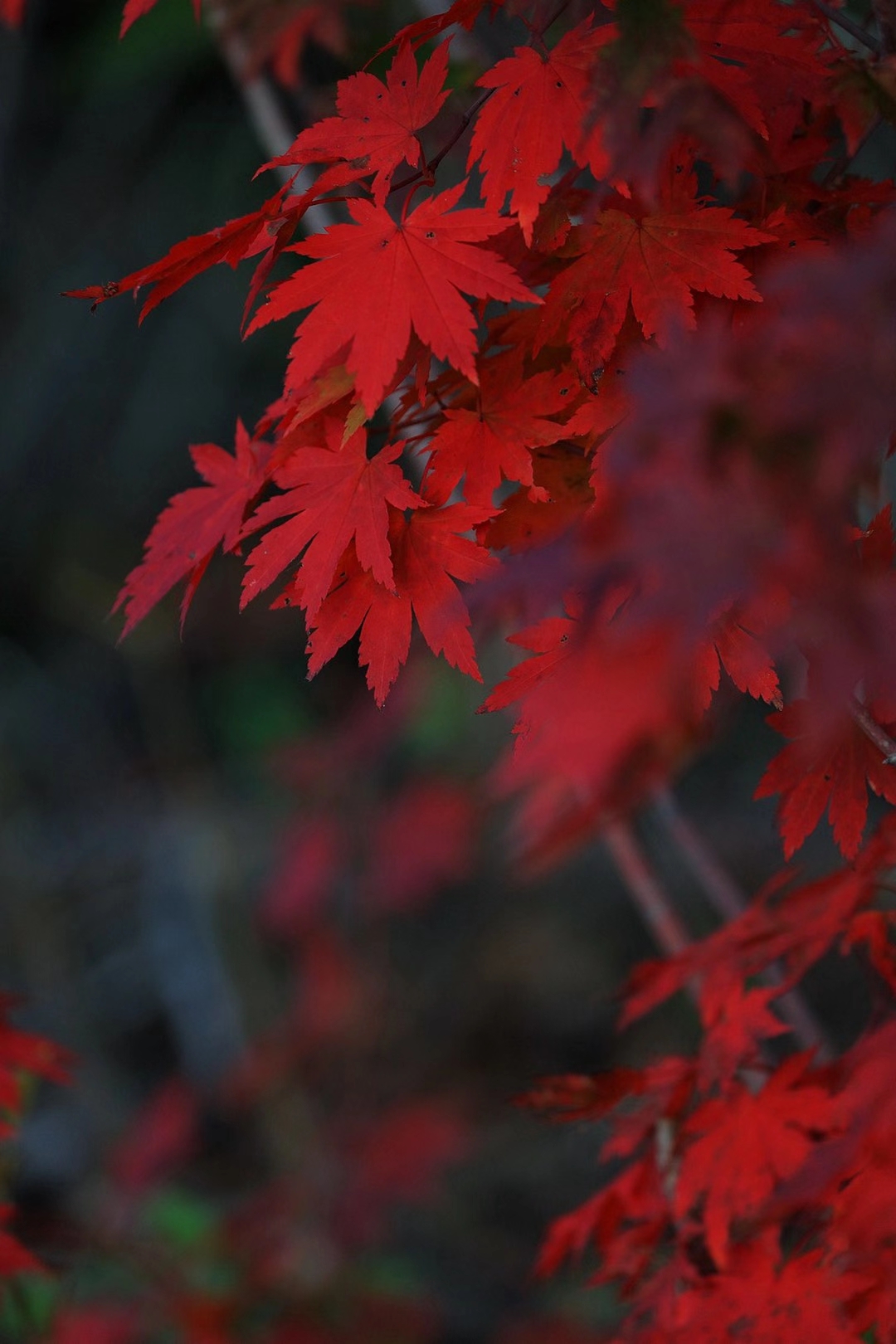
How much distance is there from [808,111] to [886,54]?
0.38ft

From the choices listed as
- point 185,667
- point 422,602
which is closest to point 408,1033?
point 185,667

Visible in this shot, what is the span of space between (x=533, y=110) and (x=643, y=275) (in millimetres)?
165

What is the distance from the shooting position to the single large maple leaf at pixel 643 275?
0.87 metres

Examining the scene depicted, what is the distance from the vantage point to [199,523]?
3.40ft

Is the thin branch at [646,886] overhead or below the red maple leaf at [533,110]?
below

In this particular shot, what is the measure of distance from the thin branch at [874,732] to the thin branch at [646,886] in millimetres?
726

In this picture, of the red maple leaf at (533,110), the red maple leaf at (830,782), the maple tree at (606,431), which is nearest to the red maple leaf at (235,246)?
the maple tree at (606,431)

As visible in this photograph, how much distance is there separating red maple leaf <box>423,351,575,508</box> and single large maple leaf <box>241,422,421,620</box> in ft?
0.15

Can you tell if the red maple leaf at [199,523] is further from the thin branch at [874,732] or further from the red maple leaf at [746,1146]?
the red maple leaf at [746,1146]

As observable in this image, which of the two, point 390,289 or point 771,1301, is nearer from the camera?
point 390,289

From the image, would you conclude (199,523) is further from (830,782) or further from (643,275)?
(830,782)

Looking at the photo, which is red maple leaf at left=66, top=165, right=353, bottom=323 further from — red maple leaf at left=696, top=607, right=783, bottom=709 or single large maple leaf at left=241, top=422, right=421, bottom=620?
red maple leaf at left=696, top=607, right=783, bottom=709

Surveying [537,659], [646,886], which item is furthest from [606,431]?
[646,886]

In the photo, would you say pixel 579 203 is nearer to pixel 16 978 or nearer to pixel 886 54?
pixel 886 54
